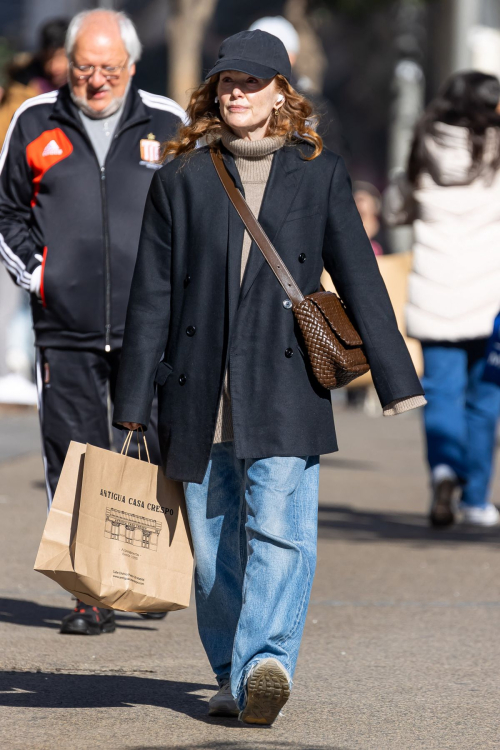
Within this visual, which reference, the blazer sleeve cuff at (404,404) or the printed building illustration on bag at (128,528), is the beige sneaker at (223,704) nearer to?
the printed building illustration on bag at (128,528)

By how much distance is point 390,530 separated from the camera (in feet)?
25.1

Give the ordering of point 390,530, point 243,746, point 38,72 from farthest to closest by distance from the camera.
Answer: point 38,72, point 390,530, point 243,746

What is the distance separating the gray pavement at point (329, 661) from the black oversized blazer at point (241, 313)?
725mm

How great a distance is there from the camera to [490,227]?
760 cm

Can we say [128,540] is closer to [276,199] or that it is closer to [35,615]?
[276,199]

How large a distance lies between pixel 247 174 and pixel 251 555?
1.04 m

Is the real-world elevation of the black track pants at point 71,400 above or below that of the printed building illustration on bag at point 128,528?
below

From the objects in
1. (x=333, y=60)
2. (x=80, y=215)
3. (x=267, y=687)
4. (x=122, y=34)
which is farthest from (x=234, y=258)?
(x=333, y=60)

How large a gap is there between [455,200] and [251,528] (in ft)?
12.8

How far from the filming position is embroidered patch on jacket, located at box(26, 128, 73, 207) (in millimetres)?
5348

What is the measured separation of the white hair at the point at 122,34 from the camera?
17.6ft

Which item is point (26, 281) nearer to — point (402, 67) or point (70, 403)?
point (70, 403)

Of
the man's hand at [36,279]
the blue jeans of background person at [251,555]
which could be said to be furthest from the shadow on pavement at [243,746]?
the man's hand at [36,279]

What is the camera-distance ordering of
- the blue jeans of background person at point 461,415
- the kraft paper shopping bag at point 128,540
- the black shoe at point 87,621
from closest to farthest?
the kraft paper shopping bag at point 128,540
the black shoe at point 87,621
the blue jeans of background person at point 461,415
